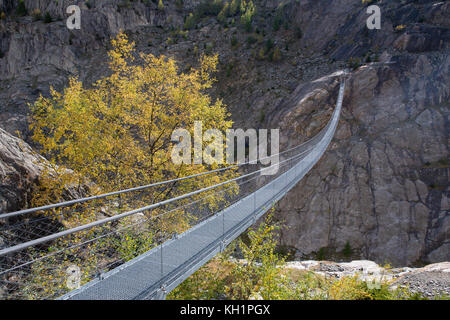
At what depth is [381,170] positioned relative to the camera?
11750 millimetres

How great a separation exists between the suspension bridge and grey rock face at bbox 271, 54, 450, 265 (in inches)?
272

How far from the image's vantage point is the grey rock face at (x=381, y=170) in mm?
10344

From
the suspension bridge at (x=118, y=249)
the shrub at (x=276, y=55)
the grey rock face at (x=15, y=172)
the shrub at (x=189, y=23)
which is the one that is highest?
the shrub at (x=189, y=23)

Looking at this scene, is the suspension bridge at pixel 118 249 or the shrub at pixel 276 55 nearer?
the suspension bridge at pixel 118 249

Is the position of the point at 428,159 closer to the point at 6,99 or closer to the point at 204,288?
the point at 204,288

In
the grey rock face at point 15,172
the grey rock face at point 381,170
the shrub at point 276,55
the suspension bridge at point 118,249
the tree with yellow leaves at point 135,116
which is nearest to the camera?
the suspension bridge at point 118,249

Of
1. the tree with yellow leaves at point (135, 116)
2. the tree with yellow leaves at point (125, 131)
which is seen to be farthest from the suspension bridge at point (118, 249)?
the tree with yellow leaves at point (135, 116)

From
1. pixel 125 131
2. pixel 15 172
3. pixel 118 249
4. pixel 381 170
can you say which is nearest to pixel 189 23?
pixel 381 170

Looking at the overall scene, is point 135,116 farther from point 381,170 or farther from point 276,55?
point 276,55

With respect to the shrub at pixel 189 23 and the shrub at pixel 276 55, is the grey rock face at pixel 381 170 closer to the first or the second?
the shrub at pixel 276 55

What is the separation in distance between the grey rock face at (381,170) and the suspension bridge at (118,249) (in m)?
6.90

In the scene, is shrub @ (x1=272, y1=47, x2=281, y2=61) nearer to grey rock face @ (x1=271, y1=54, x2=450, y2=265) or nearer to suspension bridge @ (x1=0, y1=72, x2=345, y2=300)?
grey rock face @ (x1=271, y1=54, x2=450, y2=265)

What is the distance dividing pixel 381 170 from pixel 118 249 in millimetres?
12483
